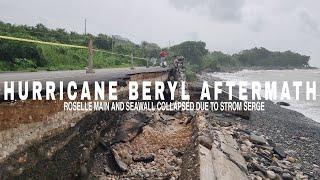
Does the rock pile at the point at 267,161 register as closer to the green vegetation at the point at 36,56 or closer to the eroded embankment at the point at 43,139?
the eroded embankment at the point at 43,139

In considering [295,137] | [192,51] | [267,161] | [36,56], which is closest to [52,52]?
[36,56]

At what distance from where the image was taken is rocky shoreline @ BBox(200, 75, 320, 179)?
12318 mm

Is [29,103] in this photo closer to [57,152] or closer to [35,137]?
[35,137]

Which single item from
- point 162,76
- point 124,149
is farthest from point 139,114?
point 162,76

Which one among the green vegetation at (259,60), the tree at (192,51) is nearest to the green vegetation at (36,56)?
the tree at (192,51)

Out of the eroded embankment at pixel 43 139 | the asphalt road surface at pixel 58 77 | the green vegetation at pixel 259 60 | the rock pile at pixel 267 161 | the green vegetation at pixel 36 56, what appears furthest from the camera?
the green vegetation at pixel 259 60

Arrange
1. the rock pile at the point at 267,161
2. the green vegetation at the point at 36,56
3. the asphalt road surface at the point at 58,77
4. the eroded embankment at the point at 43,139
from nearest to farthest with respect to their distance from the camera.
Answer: the eroded embankment at the point at 43,139 < the asphalt road surface at the point at 58,77 < the rock pile at the point at 267,161 < the green vegetation at the point at 36,56

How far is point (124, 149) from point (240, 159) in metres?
2.34

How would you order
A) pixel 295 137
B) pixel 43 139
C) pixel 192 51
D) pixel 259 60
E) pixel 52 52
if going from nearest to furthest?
pixel 43 139
pixel 295 137
pixel 52 52
pixel 192 51
pixel 259 60

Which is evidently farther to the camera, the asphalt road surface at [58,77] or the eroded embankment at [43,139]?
the asphalt road surface at [58,77]

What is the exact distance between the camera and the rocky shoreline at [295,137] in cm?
1232

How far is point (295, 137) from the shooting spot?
1688cm

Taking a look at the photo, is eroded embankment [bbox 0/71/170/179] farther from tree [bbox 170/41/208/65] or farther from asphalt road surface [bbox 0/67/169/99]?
tree [bbox 170/41/208/65]

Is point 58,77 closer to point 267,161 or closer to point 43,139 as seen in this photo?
point 43,139
